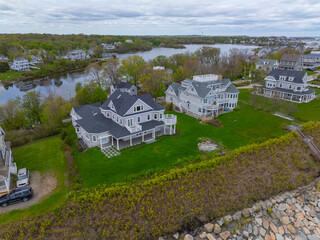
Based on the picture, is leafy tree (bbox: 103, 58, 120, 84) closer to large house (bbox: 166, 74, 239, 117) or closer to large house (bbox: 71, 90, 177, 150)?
large house (bbox: 166, 74, 239, 117)

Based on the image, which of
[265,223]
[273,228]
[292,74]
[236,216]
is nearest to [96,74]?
[292,74]

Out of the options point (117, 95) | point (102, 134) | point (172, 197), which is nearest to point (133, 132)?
point (102, 134)

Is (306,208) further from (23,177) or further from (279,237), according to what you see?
(23,177)

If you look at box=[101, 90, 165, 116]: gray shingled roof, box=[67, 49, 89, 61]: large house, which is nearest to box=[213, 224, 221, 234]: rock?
box=[101, 90, 165, 116]: gray shingled roof

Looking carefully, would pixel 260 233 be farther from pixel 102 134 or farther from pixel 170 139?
pixel 102 134

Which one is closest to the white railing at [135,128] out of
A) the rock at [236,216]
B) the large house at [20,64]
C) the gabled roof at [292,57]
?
the rock at [236,216]

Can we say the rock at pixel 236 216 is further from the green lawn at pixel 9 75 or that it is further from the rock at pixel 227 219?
the green lawn at pixel 9 75
